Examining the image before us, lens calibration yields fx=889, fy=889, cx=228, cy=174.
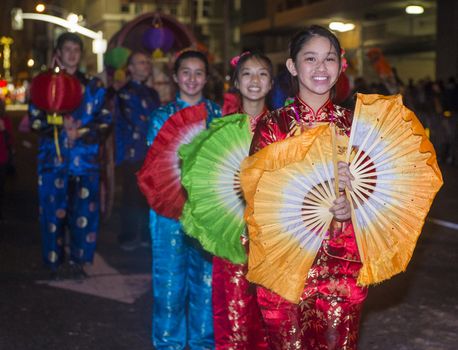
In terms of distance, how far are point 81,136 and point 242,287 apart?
10.2 ft

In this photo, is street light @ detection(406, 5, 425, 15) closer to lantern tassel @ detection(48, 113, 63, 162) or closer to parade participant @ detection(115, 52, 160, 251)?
parade participant @ detection(115, 52, 160, 251)

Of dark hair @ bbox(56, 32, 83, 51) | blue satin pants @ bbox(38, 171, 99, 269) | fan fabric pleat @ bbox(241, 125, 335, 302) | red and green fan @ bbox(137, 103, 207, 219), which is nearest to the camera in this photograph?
fan fabric pleat @ bbox(241, 125, 335, 302)

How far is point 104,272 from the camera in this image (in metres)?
7.61

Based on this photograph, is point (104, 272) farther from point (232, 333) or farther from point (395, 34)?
point (395, 34)

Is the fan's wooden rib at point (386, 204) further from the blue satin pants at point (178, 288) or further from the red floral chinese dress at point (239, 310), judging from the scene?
the blue satin pants at point (178, 288)

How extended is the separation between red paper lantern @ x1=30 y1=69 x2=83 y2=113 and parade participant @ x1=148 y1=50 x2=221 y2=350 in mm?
1960

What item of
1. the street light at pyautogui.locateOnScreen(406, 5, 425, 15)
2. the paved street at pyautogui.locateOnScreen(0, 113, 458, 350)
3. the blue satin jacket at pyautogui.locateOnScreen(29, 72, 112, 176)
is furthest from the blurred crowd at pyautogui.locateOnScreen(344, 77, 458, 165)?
the blue satin jacket at pyautogui.locateOnScreen(29, 72, 112, 176)

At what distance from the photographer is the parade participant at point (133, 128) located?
8734 millimetres

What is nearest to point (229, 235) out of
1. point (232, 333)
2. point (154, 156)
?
point (232, 333)

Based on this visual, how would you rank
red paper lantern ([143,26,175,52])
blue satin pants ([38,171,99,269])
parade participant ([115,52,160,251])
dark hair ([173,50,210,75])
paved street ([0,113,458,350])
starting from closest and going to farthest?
1. dark hair ([173,50,210,75])
2. paved street ([0,113,458,350])
3. blue satin pants ([38,171,99,269])
4. parade participant ([115,52,160,251])
5. red paper lantern ([143,26,175,52])

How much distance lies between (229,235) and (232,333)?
607mm

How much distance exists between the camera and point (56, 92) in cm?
677

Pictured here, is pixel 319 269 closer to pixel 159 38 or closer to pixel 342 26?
pixel 159 38

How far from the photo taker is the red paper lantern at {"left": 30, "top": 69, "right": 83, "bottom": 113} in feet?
22.4
